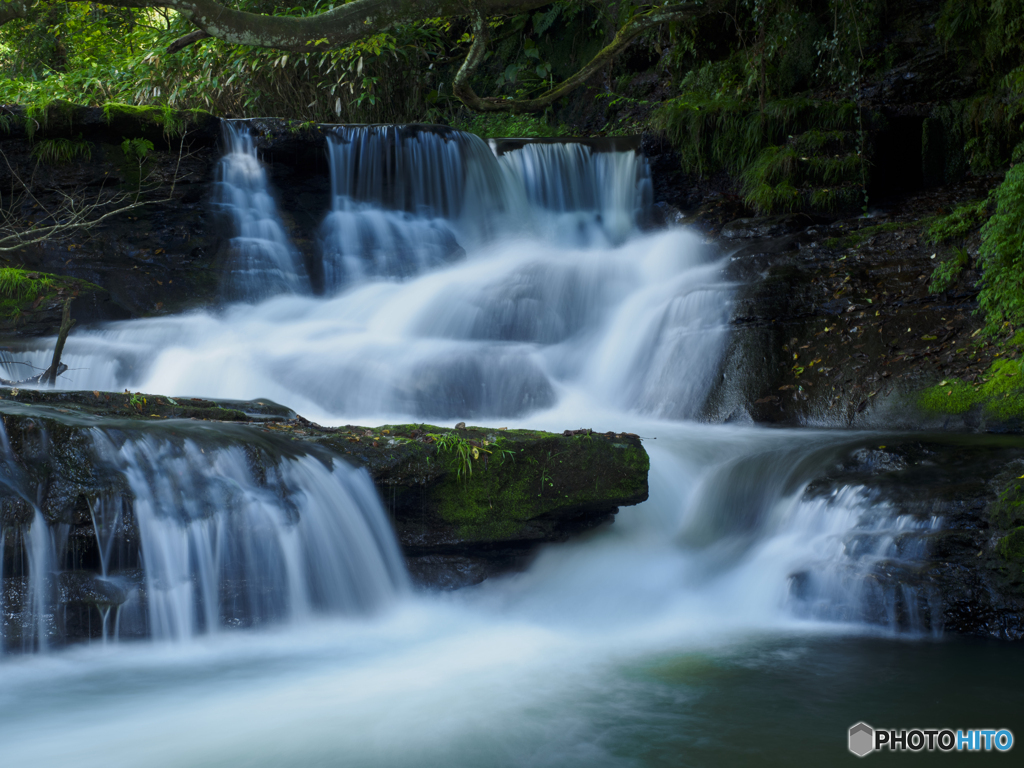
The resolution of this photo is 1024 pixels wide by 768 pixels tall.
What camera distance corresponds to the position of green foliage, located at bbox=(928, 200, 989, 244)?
761cm

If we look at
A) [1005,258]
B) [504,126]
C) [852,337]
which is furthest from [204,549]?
[504,126]

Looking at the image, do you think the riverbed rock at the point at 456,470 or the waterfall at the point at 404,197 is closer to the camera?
the riverbed rock at the point at 456,470

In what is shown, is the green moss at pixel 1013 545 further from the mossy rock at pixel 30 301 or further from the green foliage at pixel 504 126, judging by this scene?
the green foliage at pixel 504 126

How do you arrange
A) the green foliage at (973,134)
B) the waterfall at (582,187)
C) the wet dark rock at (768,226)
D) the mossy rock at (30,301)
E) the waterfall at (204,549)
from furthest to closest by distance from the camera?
the waterfall at (582,187) → the wet dark rock at (768,226) → the green foliage at (973,134) → the mossy rock at (30,301) → the waterfall at (204,549)

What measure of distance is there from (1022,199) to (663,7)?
4090 millimetres

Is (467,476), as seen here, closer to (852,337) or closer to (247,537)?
(247,537)

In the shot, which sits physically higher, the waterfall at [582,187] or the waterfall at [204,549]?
the waterfall at [582,187]

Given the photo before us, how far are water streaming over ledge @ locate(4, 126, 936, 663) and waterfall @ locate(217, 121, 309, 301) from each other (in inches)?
1.6

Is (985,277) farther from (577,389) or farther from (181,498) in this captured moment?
(181,498)

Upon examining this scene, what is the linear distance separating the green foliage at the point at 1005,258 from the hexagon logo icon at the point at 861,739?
15.8 feet

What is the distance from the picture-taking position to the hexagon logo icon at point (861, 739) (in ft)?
9.77

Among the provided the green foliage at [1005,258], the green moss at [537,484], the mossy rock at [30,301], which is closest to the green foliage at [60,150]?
the mossy rock at [30,301]

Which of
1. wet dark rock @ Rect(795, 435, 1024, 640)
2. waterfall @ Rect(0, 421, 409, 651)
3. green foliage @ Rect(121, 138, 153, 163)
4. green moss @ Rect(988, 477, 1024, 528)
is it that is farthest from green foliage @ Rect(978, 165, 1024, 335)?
green foliage @ Rect(121, 138, 153, 163)

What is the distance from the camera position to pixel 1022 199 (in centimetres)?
660
